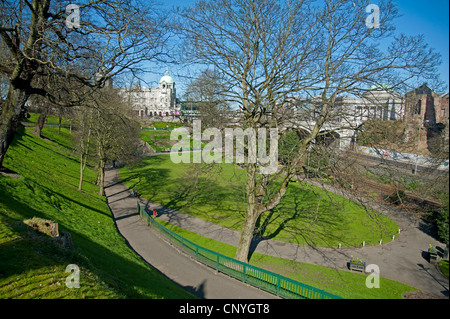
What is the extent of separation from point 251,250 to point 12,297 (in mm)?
11136

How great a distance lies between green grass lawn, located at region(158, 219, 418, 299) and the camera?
10189 millimetres

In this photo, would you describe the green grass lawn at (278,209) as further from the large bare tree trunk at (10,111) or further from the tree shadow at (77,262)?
the large bare tree trunk at (10,111)

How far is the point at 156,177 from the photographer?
3272 centimetres

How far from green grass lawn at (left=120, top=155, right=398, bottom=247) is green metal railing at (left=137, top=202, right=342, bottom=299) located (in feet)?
6.14

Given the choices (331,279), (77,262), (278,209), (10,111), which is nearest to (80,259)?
(77,262)

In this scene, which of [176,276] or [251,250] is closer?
[176,276]

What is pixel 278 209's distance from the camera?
14.9 m

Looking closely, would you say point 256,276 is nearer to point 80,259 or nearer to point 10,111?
point 80,259

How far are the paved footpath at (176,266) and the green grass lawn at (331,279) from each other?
7.94 ft

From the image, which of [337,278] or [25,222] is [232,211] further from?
[25,222]

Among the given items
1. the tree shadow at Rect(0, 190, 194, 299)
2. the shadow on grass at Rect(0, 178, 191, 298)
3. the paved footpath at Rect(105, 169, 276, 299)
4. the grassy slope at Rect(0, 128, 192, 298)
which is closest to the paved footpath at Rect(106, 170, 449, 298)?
the paved footpath at Rect(105, 169, 276, 299)

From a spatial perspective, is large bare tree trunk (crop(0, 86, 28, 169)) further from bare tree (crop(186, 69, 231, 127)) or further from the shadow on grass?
bare tree (crop(186, 69, 231, 127))

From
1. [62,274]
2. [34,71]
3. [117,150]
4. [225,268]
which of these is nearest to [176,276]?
[225,268]

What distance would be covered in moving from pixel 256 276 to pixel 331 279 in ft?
11.6
